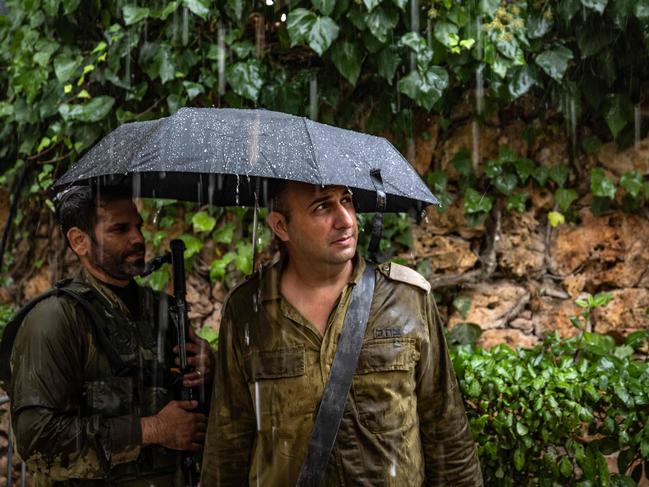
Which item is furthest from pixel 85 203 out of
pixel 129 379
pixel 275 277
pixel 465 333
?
pixel 465 333

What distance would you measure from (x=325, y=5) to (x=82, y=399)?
2.67m

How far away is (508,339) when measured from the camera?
4652 mm

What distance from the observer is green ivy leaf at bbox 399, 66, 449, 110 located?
4.30 meters

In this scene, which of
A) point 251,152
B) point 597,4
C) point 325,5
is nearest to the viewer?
point 251,152

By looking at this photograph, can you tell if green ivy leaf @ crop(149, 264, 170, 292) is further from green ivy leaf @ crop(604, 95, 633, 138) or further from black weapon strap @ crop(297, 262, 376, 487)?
green ivy leaf @ crop(604, 95, 633, 138)

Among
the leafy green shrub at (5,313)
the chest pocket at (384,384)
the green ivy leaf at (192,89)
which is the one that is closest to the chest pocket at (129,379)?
the chest pocket at (384,384)

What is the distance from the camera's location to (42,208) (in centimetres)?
620

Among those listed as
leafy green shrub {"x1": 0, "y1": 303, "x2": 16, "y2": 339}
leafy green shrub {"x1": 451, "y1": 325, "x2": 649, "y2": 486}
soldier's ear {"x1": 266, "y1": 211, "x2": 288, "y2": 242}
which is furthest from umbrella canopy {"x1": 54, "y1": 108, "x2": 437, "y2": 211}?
leafy green shrub {"x1": 0, "y1": 303, "x2": 16, "y2": 339}

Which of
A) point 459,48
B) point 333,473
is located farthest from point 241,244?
point 333,473

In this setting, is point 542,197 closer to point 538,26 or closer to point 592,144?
point 592,144

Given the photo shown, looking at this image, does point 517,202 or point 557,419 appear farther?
point 517,202

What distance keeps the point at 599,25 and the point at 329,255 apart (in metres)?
2.75

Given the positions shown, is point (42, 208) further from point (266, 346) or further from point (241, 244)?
point (266, 346)

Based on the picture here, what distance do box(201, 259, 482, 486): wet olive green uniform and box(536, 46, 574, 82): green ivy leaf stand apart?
7.33 ft
